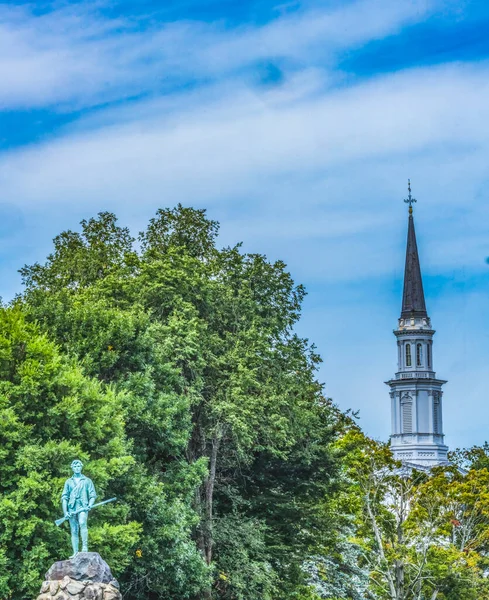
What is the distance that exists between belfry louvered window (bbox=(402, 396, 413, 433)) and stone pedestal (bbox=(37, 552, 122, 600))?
404 ft

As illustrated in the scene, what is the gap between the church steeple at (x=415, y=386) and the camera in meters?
150

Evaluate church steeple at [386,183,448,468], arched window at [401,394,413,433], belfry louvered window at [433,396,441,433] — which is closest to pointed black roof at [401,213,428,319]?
church steeple at [386,183,448,468]

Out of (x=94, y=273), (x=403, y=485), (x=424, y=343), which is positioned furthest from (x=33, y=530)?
(x=424, y=343)

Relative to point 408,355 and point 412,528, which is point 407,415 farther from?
point 412,528

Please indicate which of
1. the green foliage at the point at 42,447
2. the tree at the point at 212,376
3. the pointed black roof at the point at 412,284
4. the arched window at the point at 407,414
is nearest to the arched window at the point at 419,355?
the pointed black roof at the point at 412,284

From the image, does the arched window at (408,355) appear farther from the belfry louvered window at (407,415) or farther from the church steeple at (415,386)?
the belfry louvered window at (407,415)

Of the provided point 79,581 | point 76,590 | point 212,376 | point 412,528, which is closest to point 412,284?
point 412,528

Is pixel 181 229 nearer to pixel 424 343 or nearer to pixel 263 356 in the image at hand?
pixel 263 356

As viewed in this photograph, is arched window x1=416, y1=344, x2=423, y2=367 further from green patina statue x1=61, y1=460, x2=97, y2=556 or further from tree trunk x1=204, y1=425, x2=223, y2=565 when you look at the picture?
green patina statue x1=61, y1=460, x2=97, y2=556

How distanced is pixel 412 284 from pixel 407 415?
50.1 ft

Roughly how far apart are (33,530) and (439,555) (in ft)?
69.0

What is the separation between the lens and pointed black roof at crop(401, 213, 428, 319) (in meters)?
146

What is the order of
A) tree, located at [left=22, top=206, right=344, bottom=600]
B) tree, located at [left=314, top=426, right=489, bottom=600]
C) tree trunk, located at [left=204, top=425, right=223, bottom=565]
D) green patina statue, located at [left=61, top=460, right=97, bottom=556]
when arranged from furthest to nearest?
1. tree, located at [left=314, top=426, right=489, bottom=600]
2. tree trunk, located at [left=204, top=425, right=223, bottom=565]
3. tree, located at [left=22, top=206, right=344, bottom=600]
4. green patina statue, located at [left=61, top=460, right=97, bottom=556]

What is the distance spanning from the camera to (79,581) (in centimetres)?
2961
